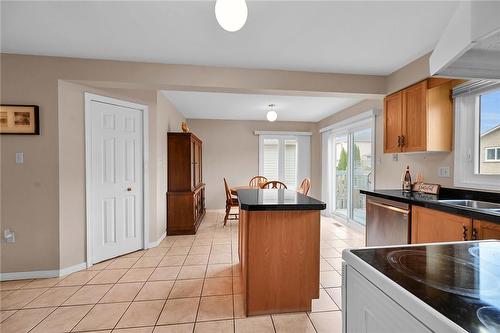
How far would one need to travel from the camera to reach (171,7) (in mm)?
1647

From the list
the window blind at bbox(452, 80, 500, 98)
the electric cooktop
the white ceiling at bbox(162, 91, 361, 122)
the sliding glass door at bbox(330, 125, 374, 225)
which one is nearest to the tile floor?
the electric cooktop

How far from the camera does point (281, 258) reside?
6.04 feet

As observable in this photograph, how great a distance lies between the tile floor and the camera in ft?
5.70

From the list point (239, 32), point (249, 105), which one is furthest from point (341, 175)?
Result: point (239, 32)

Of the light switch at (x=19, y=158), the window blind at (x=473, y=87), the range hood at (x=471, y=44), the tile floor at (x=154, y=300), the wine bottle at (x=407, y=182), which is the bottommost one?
the tile floor at (x=154, y=300)

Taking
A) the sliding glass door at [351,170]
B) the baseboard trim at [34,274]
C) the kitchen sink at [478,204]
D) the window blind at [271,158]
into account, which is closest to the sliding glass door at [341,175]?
the sliding glass door at [351,170]

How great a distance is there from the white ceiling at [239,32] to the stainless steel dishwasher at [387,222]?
1.52 m

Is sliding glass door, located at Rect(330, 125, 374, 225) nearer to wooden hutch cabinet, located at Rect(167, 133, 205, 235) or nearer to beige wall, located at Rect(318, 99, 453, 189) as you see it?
beige wall, located at Rect(318, 99, 453, 189)

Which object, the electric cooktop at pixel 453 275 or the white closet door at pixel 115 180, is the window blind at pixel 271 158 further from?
the electric cooktop at pixel 453 275

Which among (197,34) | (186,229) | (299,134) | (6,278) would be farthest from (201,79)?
(299,134)

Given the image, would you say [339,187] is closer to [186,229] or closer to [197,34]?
[186,229]

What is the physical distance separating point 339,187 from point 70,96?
16.4 feet

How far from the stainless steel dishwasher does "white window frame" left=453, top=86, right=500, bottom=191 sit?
66 cm

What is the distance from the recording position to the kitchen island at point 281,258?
1.82m
